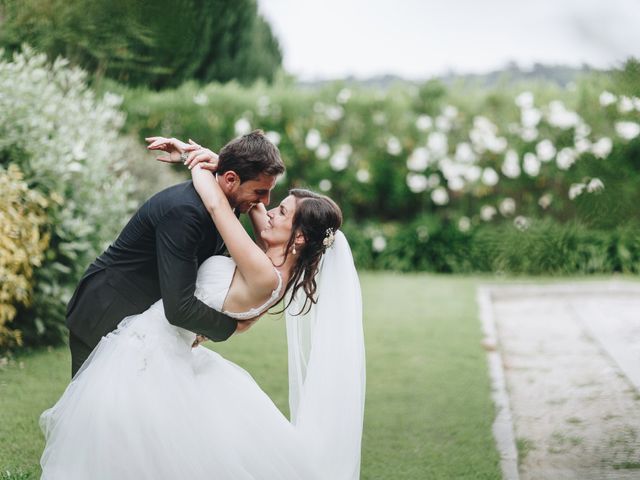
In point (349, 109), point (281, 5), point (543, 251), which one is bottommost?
point (349, 109)

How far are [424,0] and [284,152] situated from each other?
1054 cm

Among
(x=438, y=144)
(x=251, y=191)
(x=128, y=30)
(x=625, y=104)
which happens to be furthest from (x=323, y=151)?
(x=625, y=104)

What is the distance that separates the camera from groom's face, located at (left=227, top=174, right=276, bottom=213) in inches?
122

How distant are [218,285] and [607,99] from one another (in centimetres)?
195

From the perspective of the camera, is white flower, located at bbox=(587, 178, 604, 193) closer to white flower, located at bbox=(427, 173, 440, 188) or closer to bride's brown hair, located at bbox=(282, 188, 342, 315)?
bride's brown hair, located at bbox=(282, 188, 342, 315)

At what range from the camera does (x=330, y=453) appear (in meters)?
3.41

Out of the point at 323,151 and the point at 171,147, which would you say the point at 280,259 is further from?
the point at 323,151

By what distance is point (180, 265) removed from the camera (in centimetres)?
292

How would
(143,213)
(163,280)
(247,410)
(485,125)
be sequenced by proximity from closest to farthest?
(163,280) → (143,213) → (247,410) → (485,125)

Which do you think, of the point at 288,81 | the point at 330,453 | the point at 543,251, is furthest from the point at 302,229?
the point at 288,81

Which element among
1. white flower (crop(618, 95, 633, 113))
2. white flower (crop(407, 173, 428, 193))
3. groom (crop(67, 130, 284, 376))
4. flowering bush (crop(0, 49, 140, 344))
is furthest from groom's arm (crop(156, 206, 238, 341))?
white flower (crop(407, 173, 428, 193))

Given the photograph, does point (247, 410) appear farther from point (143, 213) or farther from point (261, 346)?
point (261, 346)

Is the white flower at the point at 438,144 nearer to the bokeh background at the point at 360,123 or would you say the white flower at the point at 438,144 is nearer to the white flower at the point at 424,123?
the bokeh background at the point at 360,123

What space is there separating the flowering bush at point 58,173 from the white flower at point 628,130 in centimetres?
475
